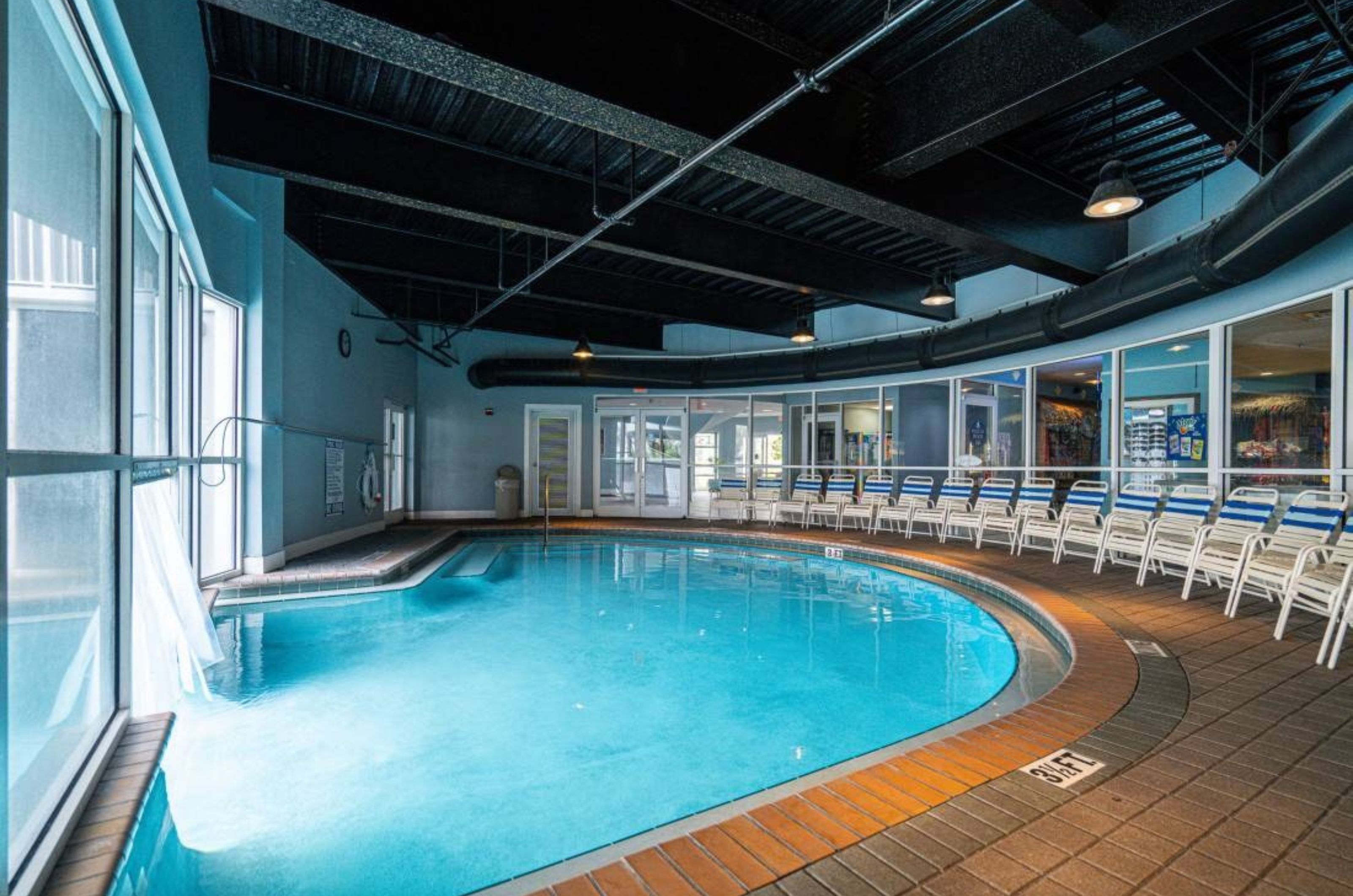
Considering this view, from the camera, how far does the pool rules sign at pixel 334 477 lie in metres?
6.93

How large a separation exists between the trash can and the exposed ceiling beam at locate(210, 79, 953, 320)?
6152 millimetres

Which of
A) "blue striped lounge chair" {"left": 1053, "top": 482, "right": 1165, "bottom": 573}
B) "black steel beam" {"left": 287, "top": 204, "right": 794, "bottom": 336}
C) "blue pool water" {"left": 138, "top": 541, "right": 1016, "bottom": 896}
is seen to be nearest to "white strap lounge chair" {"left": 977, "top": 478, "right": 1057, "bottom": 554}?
"blue striped lounge chair" {"left": 1053, "top": 482, "right": 1165, "bottom": 573}

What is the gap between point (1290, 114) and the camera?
4.27 meters

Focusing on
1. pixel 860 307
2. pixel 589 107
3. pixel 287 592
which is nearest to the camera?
pixel 589 107

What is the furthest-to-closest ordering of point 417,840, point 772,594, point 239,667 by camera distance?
point 772,594, point 239,667, point 417,840

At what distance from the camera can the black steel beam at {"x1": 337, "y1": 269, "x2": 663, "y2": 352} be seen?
8.69 m

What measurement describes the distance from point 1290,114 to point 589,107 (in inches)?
192

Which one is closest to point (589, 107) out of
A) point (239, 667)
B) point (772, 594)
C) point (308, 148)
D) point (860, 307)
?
point (308, 148)

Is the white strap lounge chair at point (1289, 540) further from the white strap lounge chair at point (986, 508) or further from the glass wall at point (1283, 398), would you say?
the white strap lounge chair at point (986, 508)

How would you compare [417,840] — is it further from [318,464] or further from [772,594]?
[318,464]

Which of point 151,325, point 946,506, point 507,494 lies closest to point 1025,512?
point 946,506

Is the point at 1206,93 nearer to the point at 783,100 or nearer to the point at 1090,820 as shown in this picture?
the point at 783,100

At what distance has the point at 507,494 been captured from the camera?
10.8 meters

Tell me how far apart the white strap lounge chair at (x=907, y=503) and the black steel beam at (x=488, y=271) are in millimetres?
3071
